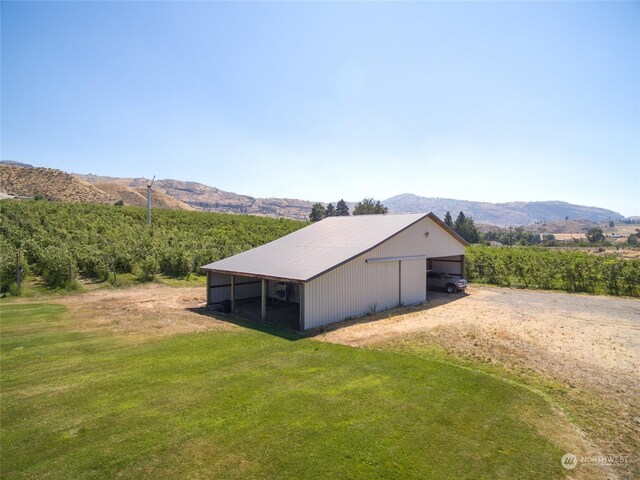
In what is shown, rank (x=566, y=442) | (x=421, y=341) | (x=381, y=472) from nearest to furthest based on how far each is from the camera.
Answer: (x=381, y=472), (x=566, y=442), (x=421, y=341)

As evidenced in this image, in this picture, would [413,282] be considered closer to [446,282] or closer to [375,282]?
[375,282]

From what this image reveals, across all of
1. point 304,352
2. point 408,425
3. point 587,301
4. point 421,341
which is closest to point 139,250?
point 304,352

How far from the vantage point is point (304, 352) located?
10961 millimetres

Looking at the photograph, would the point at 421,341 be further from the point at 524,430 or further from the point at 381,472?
the point at 381,472

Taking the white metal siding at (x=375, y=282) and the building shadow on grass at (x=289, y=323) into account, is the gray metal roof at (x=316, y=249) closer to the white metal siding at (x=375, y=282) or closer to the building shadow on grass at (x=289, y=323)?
the white metal siding at (x=375, y=282)

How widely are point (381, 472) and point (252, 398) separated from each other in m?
3.28

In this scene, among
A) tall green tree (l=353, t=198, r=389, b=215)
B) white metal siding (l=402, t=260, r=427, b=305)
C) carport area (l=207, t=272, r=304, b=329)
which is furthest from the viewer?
tall green tree (l=353, t=198, r=389, b=215)

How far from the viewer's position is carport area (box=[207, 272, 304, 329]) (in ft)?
52.8

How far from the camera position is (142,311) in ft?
53.3

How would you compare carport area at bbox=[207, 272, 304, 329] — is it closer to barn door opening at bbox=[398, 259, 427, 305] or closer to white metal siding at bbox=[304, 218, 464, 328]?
white metal siding at bbox=[304, 218, 464, 328]

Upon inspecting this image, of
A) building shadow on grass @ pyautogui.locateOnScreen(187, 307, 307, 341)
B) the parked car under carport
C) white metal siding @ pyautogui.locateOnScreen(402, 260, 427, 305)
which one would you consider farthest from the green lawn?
the parked car under carport

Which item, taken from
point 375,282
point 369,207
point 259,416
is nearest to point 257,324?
point 375,282

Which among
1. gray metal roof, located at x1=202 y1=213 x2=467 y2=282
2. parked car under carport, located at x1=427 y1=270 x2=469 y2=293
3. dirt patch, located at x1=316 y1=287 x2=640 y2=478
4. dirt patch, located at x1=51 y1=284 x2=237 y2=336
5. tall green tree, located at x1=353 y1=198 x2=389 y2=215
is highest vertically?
tall green tree, located at x1=353 y1=198 x2=389 y2=215

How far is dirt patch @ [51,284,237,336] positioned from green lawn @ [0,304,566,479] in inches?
104
